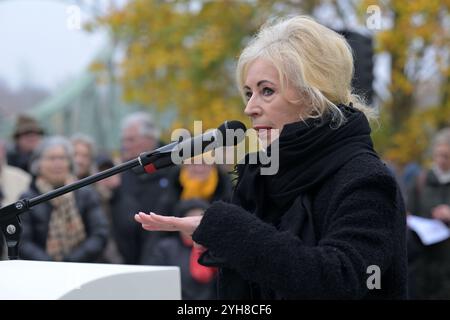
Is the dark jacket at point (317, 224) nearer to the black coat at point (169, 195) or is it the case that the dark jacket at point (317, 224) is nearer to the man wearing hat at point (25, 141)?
the black coat at point (169, 195)

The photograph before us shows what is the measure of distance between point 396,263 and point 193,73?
939 centimetres

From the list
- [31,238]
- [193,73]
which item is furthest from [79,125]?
[31,238]

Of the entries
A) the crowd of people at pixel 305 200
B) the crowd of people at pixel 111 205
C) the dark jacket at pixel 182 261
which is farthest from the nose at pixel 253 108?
the dark jacket at pixel 182 261

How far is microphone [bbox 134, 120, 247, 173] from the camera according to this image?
2404 millimetres

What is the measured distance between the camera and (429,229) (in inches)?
263

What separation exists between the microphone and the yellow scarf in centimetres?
402

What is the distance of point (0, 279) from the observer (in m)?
2.22

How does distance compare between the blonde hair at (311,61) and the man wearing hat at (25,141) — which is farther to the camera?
the man wearing hat at (25,141)

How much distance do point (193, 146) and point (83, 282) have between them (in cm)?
52

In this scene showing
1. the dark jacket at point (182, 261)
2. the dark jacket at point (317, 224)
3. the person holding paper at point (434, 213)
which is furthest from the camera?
the person holding paper at point (434, 213)

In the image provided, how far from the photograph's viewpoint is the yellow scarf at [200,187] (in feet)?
21.5

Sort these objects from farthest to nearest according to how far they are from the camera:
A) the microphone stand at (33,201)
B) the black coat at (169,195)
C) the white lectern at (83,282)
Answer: the black coat at (169,195) < the microphone stand at (33,201) < the white lectern at (83,282)

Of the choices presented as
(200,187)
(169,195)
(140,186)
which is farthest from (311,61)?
(140,186)
